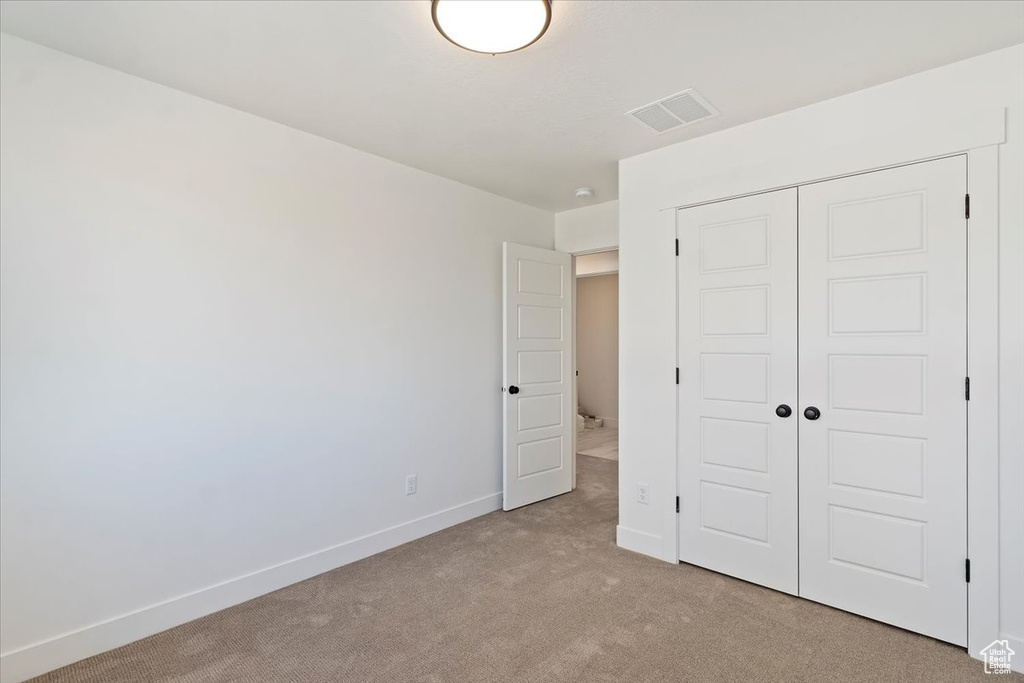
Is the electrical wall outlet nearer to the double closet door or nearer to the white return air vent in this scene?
the double closet door

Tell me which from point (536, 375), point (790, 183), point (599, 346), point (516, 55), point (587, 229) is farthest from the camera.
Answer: point (599, 346)

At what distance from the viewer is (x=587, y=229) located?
4441 mm

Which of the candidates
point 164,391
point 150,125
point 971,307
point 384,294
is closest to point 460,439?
point 384,294

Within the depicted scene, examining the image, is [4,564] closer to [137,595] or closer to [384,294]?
[137,595]

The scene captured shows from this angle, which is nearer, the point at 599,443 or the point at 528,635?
the point at 528,635

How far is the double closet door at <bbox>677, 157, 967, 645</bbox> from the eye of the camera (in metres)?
2.24

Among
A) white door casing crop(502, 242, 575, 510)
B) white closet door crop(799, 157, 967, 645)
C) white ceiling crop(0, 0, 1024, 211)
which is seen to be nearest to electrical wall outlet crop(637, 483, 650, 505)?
white closet door crop(799, 157, 967, 645)

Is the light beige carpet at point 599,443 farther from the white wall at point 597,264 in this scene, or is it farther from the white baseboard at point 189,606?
the white baseboard at point 189,606

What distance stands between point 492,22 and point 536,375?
2883mm

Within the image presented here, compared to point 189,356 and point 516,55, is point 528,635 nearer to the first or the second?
point 189,356

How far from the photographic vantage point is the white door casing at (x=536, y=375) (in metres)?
4.00

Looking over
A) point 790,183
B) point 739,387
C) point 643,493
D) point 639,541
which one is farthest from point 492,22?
point 639,541

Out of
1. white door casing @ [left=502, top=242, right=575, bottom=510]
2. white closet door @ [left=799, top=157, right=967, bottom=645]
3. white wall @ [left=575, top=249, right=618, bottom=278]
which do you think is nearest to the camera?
white closet door @ [left=799, top=157, right=967, bottom=645]

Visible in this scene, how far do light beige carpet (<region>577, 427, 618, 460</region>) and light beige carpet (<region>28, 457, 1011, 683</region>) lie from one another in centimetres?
293
